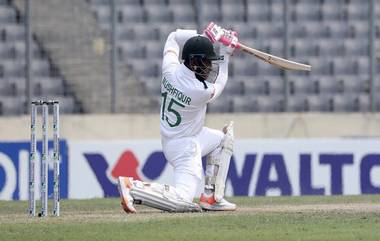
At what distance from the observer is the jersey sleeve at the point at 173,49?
11945mm

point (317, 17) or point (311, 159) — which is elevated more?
point (317, 17)

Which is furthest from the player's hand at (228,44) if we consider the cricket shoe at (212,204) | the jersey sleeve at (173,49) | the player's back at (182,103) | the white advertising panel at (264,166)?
the white advertising panel at (264,166)

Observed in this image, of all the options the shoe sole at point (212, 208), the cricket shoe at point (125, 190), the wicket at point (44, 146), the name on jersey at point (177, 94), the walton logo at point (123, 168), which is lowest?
the walton logo at point (123, 168)

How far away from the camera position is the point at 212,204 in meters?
12.1

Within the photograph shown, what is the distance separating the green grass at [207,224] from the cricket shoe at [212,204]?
0.14 m

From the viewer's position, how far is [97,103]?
18359mm

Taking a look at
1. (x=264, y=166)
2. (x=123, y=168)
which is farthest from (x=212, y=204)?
(x=264, y=166)

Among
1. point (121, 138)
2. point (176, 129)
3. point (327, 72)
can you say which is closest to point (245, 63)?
point (327, 72)

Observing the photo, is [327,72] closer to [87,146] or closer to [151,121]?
[151,121]

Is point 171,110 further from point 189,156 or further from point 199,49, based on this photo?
point 199,49

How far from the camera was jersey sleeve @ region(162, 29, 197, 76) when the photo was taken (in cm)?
1195

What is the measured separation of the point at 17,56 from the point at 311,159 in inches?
173

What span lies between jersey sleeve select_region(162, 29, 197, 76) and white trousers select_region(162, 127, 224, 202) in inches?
27.0

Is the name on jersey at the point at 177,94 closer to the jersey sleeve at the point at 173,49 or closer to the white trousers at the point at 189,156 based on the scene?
the jersey sleeve at the point at 173,49
